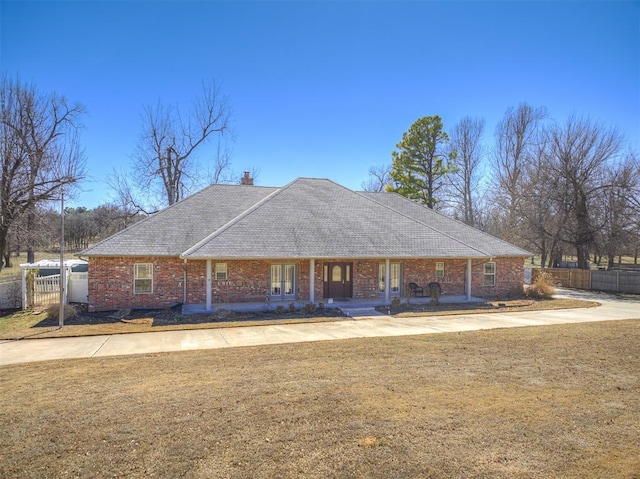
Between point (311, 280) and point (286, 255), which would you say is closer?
point (286, 255)

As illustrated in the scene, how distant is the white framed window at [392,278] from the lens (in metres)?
19.4

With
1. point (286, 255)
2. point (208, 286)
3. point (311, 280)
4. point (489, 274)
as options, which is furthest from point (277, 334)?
point (489, 274)

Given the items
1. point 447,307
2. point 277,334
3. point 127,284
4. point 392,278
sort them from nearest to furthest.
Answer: point 277,334, point 127,284, point 447,307, point 392,278

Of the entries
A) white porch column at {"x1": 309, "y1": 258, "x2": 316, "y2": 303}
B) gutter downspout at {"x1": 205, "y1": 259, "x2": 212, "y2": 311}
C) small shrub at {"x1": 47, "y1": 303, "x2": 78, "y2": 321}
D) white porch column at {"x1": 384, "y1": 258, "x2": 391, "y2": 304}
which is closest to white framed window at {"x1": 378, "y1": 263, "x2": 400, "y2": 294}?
white porch column at {"x1": 384, "y1": 258, "x2": 391, "y2": 304}

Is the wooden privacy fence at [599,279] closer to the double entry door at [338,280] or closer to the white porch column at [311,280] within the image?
the double entry door at [338,280]

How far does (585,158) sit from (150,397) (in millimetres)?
33875

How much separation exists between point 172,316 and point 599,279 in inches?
1065

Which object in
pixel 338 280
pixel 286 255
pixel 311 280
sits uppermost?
pixel 286 255

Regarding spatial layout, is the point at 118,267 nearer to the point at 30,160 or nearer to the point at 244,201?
the point at 244,201

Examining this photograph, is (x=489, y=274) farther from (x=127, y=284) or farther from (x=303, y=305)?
(x=127, y=284)

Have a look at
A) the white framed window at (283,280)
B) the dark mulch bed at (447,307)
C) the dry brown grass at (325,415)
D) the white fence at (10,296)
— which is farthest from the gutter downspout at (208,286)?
the white fence at (10,296)

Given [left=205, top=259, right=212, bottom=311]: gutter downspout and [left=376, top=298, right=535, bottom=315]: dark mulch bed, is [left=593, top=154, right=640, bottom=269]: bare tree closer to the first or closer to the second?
[left=376, top=298, right=535, bottom=315]: dark mulch bed

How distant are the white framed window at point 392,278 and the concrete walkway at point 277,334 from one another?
9.15 feet

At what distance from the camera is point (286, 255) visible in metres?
16.6
